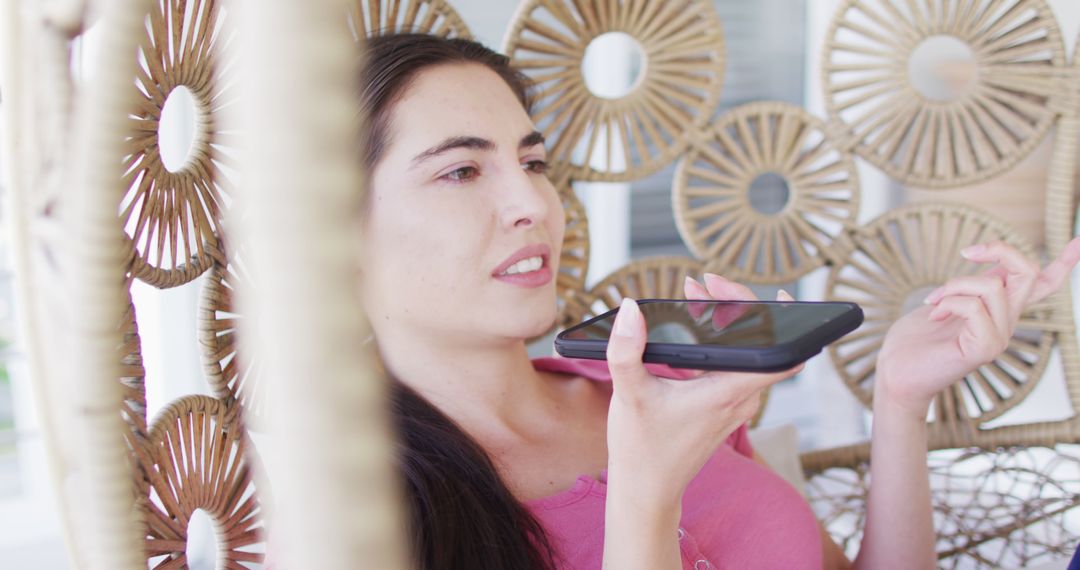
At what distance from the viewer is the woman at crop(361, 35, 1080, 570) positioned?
2.16ft

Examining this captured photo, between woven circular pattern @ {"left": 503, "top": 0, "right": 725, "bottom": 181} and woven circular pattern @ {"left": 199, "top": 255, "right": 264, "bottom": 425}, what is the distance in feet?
1.43

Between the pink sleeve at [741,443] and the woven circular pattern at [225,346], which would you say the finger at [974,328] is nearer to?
the pink sleeve at [741,443]

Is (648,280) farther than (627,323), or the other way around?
(648,280)

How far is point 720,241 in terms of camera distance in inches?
43.1

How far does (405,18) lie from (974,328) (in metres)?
0.63

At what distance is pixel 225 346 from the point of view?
0.68 m

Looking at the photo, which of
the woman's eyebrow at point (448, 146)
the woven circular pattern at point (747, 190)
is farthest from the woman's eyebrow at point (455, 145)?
the woven circular pattern at point (747, 190)

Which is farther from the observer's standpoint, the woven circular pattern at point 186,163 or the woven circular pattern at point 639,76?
the woven circular pattern at point 639,76

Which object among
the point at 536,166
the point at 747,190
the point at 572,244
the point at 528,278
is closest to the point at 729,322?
the point at 528,278

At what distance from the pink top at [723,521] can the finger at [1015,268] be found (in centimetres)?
26

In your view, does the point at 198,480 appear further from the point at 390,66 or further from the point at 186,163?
the point at 390,66

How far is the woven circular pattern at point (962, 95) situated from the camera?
1083mm

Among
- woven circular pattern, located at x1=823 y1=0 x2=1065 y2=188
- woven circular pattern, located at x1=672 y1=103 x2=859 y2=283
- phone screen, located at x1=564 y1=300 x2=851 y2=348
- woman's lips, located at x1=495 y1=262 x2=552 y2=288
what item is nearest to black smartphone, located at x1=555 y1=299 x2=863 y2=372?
phone screen, located at x1=564 y1=300 x2=851 y2=348

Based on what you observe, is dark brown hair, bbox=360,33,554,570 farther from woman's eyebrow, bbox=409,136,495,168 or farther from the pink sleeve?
the pink sleeve
